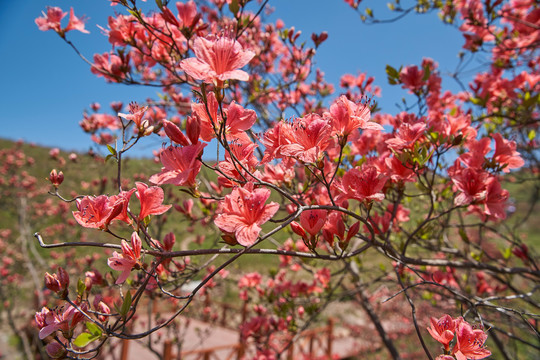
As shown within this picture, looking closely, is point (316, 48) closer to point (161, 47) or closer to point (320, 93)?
point (320, 93)

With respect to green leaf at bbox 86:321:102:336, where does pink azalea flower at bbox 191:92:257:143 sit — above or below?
above

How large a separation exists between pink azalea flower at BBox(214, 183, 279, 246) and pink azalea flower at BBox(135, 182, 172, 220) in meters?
0.20

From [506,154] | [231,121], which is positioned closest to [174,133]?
[231,121]

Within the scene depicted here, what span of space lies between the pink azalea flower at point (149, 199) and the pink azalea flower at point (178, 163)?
0.10 meters

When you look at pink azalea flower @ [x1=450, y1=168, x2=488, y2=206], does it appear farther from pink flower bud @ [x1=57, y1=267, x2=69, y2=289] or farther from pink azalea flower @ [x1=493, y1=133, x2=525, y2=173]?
pink flower bud @ [x1=57, y1=267, x2=69, y2=289]

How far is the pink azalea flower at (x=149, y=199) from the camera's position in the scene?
34.0 inches

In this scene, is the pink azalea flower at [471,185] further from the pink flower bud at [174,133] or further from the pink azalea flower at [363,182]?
the pink flower bud at [174,133]

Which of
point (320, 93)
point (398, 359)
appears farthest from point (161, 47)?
point (398, 359)

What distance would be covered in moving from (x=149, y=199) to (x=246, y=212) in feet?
1.03

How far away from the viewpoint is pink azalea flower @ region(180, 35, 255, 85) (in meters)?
0.77

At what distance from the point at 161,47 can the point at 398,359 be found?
2.66 meters

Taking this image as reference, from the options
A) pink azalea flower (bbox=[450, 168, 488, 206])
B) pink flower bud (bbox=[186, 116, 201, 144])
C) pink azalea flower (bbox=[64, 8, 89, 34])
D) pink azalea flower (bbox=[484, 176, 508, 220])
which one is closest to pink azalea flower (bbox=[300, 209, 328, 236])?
pink flower bud (bbox=[186, 116, 201, 144])

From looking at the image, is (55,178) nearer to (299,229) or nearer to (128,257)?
(128,257)

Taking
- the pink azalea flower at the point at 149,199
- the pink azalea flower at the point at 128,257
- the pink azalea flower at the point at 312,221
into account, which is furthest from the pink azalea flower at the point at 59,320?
the pink azalea flower at the point at 312,221
